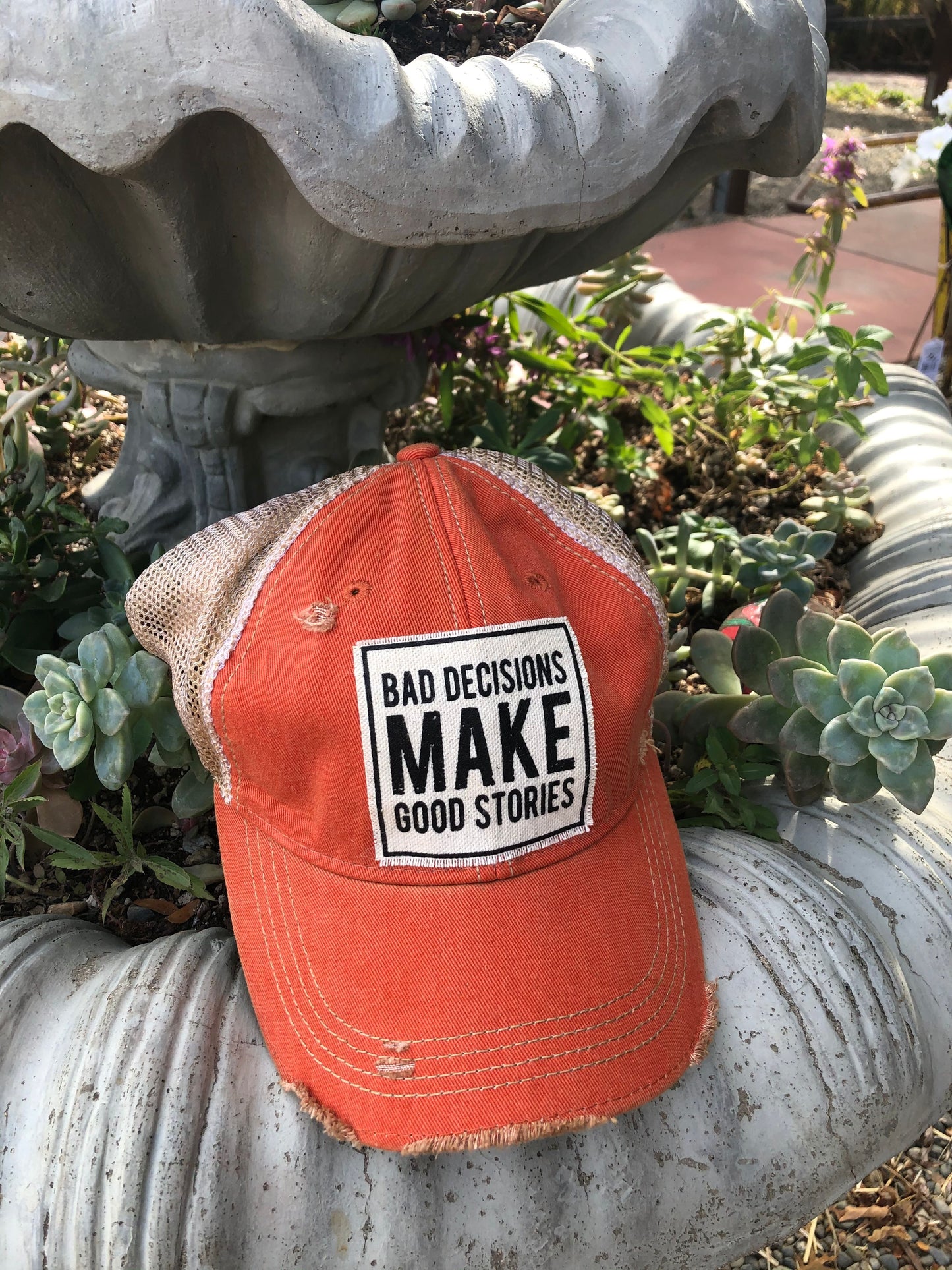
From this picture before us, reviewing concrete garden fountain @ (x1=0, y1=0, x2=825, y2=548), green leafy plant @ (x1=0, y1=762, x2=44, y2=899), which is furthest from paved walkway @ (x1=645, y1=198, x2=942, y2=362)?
green leafy plant @ (x1=0, y1=762, x2=44, y2=899)

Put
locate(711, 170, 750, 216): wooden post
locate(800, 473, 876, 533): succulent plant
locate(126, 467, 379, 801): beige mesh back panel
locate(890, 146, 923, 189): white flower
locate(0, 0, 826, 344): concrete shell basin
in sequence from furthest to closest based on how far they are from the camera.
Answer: locate(711, 170, 750, 216): wooden post → locate(890, 146, 923, 189): white flower → locate(800, 473, 876, 533): succulent plant → locate(126, 467, 379, 801): beige mesh back panel → locate(0, 0, 826, 344): concrete shell basin

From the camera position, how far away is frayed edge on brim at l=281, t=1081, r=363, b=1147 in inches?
24.2

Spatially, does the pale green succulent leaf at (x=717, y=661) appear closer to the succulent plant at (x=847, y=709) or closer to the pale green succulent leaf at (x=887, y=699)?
the succulent plant at (x=847, y=709)

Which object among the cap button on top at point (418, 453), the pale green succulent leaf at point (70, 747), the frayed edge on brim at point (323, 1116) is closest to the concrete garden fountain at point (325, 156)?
the cap button on top at point (418, 453)

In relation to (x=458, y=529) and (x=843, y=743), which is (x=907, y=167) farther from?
(x=458, y=529)

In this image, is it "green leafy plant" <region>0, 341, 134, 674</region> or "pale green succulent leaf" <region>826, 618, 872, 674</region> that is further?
"green leafy plant" <region>0, 341, 134, 674</region>

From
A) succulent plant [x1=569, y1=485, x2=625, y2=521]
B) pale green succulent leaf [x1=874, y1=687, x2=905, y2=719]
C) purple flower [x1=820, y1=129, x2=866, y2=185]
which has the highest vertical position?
purple flower [x1=820, y1=129, x2=866, y2=185]

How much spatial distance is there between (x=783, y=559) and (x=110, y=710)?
0.81m

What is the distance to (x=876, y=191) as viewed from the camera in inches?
149

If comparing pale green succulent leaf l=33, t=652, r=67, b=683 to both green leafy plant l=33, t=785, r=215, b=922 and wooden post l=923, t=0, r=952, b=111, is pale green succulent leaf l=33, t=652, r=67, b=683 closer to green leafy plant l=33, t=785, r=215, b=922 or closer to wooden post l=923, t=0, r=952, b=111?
green leafy plant l=33, t=785, r=215, b=922

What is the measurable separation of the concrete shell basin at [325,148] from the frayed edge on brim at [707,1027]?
542 mm

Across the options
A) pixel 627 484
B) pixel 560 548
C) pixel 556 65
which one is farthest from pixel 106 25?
pixel 627 484

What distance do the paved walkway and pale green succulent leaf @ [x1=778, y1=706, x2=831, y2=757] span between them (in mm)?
1827

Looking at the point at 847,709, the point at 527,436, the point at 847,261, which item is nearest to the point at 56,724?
the point at 847,709
